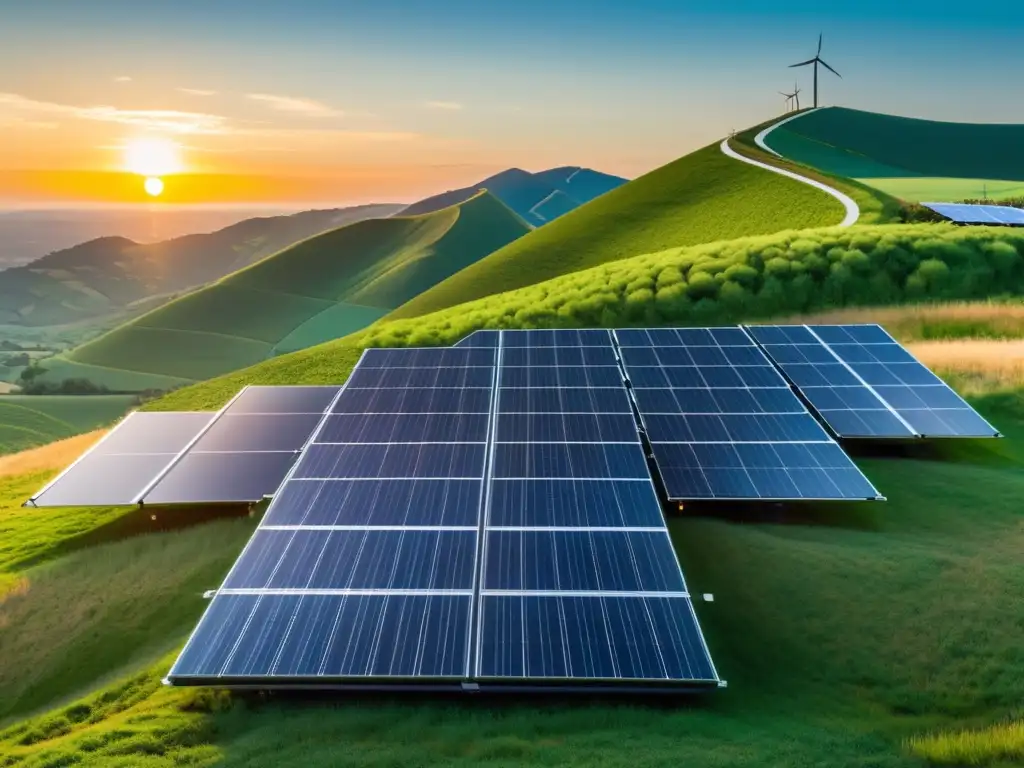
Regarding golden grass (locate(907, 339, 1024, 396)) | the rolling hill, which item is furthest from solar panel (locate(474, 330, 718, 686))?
the rolling hill

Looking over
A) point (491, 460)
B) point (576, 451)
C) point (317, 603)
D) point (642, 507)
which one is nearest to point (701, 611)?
point (642, 507)

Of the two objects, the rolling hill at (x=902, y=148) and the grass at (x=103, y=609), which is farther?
the rolling hill at (x=902, y=148)

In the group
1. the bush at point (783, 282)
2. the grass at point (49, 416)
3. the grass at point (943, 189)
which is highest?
the grass at point (943, 189)

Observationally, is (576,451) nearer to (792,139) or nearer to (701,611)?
(701,611)

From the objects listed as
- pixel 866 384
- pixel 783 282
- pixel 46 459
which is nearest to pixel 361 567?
pixel 866 384

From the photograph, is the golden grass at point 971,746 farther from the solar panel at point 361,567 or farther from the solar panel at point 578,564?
the solar panel at point 361,567

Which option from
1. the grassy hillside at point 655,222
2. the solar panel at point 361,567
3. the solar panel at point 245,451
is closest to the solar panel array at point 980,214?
the grassy hillside at point 655,222

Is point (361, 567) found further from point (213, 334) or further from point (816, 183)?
point (213, 334)
